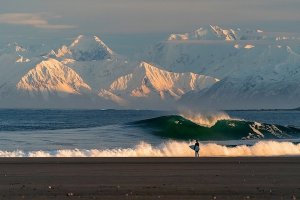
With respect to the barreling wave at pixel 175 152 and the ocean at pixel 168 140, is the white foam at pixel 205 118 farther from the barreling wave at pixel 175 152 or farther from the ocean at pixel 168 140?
the barreling wave at pixel 175 152

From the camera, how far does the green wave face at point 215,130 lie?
83062 millimetres
